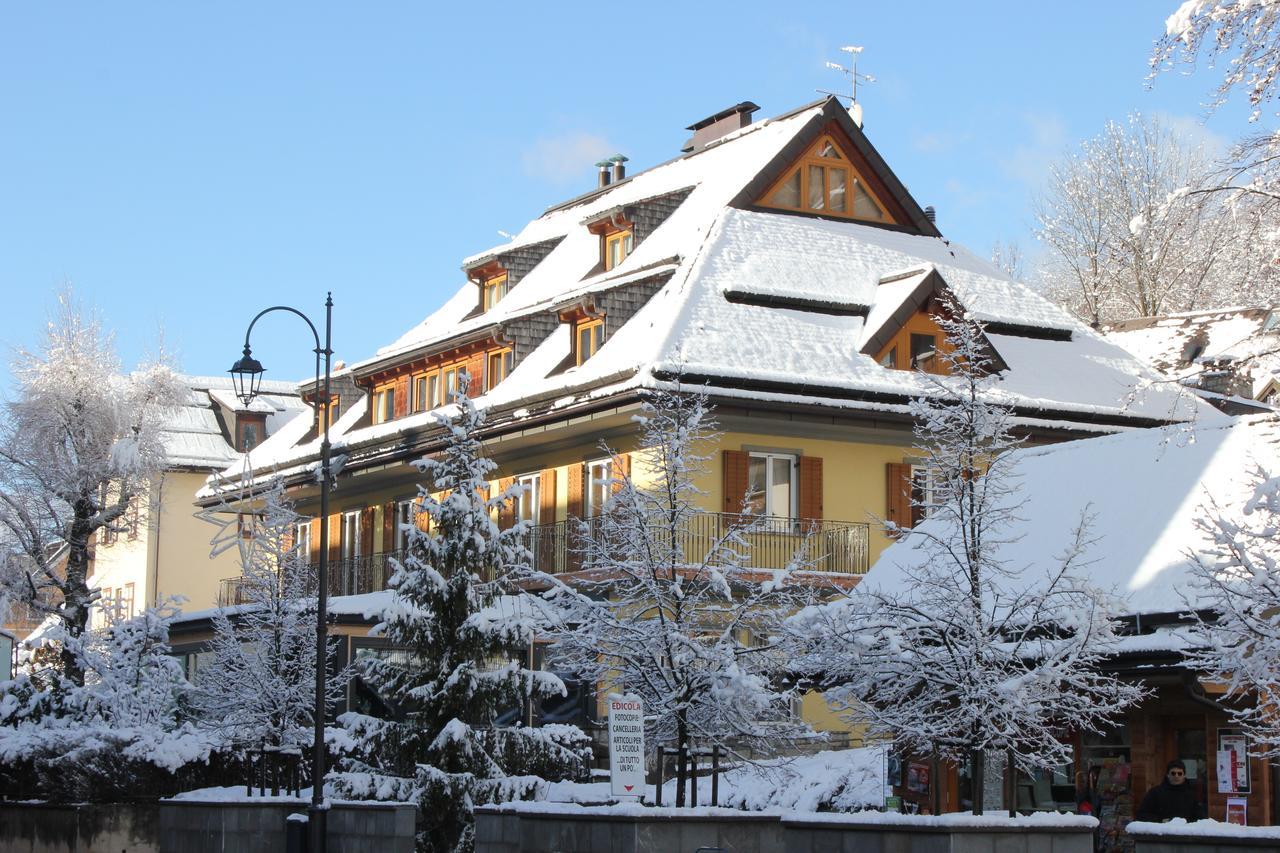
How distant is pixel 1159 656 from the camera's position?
67.9 ft

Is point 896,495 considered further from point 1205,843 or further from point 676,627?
point 1205,843

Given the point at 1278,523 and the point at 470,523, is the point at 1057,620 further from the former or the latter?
the point at 470,523

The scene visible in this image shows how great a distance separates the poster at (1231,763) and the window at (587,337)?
18.0m

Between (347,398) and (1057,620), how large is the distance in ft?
106

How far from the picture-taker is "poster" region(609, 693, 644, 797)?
63.5 feet

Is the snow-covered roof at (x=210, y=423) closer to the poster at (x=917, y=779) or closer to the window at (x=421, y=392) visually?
the window at (x=421, y=392)

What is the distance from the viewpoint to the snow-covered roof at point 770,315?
1368 inches

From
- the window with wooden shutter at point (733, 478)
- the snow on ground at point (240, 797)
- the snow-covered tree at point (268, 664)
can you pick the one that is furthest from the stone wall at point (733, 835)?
the window with wooden shutter at point (733, 478)

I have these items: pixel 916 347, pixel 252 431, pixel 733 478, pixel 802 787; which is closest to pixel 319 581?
pixel 802 787

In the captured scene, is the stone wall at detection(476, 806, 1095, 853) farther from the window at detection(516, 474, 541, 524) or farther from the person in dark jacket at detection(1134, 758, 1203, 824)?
the window at detection(516, 474, 541, 524)

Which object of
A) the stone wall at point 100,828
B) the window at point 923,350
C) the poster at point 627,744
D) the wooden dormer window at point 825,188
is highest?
the wooden dormer window at point 825,188

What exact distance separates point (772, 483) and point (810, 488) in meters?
0.71

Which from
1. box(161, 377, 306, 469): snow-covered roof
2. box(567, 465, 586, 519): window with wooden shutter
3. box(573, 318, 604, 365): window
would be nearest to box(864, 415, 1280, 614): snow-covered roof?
box(567, 465, 586, 519): window with wooden shutter

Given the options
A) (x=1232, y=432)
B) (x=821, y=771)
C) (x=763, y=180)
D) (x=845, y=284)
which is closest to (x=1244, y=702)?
(x=1232, y=432)
